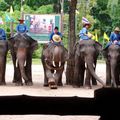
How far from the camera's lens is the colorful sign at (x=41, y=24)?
2220 centimetres

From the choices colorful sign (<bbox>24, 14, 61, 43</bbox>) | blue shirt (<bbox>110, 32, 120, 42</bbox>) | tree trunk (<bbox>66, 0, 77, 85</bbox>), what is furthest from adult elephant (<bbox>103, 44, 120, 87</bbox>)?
colorful sign (<bbox>24, 14, 61, 43</bbox>)

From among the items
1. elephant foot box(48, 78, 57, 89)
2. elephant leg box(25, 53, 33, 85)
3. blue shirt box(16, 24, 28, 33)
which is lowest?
elephant foot box(48, 78, 57, 89)

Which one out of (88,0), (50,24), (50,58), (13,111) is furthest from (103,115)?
(88,0)

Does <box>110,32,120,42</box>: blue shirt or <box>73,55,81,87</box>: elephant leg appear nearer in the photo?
<box>73,55,81,87</box>: elephant leg

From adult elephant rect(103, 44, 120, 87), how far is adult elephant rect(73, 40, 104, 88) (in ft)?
1.55

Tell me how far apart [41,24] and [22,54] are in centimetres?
982

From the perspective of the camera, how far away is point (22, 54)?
13906 millimetres

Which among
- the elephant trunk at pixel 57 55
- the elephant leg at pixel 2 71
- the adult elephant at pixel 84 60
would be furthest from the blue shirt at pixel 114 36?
the elephant leg at pixel 2 71

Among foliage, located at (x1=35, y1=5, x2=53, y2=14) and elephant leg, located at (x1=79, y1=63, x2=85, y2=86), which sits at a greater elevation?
foliage, located at (x1=35, y1=5, x2=53, y2=14)

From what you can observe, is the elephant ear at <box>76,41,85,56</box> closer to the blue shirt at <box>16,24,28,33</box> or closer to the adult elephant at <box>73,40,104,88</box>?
the adult elephant at <box>73,40,104,88</box>

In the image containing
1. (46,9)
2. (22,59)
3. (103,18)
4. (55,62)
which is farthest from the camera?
(103,18)

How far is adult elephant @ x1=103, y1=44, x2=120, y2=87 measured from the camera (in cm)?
1380

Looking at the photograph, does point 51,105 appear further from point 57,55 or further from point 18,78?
point 18,78

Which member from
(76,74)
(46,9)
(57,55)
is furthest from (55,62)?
(46,9)
